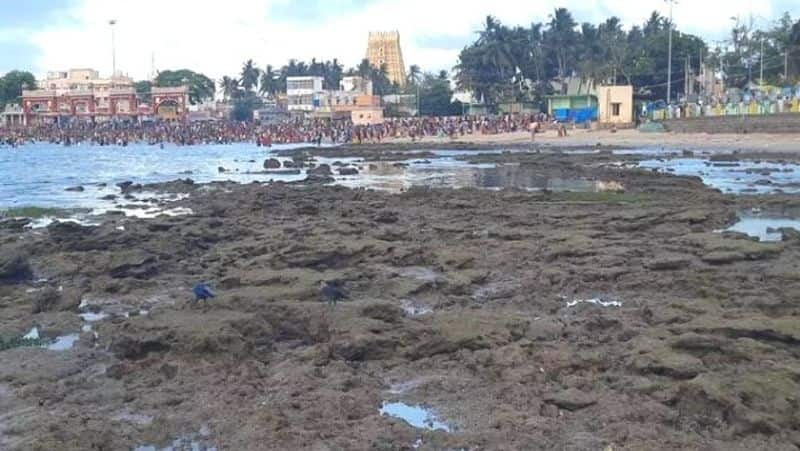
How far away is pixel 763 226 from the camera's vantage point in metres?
17.7

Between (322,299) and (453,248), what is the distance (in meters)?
4.63

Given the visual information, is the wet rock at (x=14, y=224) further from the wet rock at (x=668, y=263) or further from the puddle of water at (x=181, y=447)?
the puddle of water at (x=181, y=447)

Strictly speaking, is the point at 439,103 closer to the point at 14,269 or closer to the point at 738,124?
the point at 738,124

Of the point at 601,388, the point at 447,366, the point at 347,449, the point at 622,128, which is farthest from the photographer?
the point at 622,128

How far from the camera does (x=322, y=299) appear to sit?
11.5 metres

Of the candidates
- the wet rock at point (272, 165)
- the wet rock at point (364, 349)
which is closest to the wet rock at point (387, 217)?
the wet rock at point (364, 349)

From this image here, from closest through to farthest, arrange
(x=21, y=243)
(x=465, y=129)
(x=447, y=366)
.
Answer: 1. (x=447, y=366)
2. (x=21, y=243)
3. (x=465, y=129)

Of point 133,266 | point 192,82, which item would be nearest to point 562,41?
point 192,82

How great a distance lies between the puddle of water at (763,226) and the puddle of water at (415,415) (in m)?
10.4

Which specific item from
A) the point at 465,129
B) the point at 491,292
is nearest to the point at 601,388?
the point at 491,292

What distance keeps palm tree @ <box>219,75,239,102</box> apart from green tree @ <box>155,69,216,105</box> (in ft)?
6.83

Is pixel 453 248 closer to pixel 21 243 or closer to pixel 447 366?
pixel 447 366

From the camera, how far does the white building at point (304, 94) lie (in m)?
119

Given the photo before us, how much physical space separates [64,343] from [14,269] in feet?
15.3
